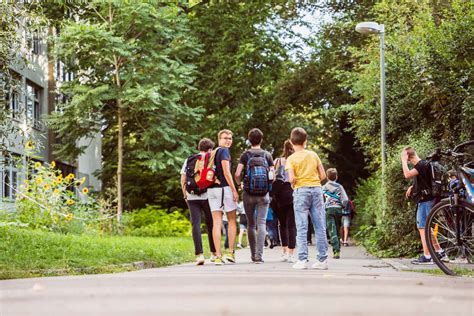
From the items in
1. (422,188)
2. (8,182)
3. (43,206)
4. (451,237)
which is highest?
(8,182)

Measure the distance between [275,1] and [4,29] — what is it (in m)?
23.7

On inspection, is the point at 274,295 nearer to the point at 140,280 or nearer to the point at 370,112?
the point at 140,280

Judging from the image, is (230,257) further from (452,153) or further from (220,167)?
(452,153)

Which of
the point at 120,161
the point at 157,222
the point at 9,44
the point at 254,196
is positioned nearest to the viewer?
the point at 254,196

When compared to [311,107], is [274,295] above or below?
below

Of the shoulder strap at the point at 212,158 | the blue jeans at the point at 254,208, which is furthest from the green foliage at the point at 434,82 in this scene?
the shoulder strap at the point at 212,158

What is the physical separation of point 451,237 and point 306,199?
2527mm

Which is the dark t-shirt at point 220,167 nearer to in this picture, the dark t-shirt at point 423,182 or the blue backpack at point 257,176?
the blue backpack at point 257,176

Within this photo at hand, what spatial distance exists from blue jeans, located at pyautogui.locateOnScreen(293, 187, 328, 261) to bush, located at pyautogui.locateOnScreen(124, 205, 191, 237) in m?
18.7

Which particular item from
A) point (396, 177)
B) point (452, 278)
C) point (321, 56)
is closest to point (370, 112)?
point (396, 177)

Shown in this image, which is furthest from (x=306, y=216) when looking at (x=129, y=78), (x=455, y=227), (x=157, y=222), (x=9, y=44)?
(x=157, y=222)

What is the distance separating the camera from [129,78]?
3038 cm

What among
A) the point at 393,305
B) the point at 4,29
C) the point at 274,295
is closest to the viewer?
the point at 393,305

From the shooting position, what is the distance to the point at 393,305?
22.4 feet
